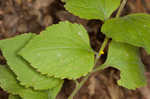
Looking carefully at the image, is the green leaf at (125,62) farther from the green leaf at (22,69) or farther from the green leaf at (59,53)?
the green leaf at (22,69)

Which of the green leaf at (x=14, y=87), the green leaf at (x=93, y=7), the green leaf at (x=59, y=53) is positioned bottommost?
the green leaf at (x=14, y=87)

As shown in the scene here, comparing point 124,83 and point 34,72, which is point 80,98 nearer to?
point 124,83

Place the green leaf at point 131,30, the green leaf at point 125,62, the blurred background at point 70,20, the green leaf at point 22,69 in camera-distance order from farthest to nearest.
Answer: the blurred background at point 70,20 < the green leaf at point 125,62 < the green leaf at point 22,69 < the green leaf at point 131,30

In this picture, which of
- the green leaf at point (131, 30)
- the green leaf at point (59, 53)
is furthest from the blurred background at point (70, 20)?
the green leaf at point (131, 30)

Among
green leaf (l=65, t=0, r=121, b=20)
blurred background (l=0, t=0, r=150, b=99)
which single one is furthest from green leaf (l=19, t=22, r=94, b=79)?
blurred background (l=0, t=0, r=150, b=99)

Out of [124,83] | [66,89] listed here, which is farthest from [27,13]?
[124,83]

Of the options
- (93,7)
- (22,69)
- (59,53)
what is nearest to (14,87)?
(22,69)

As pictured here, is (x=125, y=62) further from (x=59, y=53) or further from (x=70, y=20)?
(x=70, y=20)
